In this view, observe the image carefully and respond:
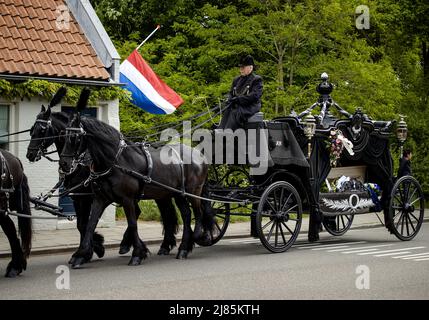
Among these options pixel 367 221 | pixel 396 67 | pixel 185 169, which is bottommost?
pixel 367 221

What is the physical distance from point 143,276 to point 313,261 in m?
2.78

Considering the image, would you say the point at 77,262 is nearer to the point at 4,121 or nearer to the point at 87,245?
the point at 87,245

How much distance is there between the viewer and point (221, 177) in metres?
13.9

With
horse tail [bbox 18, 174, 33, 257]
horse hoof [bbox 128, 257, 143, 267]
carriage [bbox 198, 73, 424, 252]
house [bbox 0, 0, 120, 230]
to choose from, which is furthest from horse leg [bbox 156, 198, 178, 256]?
house [bbox 0, 0, 120, 230]

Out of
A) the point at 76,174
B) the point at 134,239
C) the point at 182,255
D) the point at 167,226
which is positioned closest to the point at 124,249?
the point at 167,226

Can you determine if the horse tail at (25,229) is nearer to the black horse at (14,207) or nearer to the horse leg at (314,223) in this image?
the black horse at (14,207)

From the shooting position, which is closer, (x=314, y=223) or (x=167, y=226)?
(x=167, y=226)

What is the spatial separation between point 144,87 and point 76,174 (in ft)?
19.3

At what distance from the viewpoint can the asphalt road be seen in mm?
8516

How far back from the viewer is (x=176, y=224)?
40.5 ft

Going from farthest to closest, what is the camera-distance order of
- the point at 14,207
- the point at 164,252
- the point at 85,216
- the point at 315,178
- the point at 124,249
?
the point at 315,178 → the point at 164,252 → the point at 124,249 → the point at 85,216 → the point at 14,207

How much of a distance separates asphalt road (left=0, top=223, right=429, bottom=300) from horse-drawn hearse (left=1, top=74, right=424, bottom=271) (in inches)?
16.6

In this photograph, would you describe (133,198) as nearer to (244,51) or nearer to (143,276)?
(143,276)
